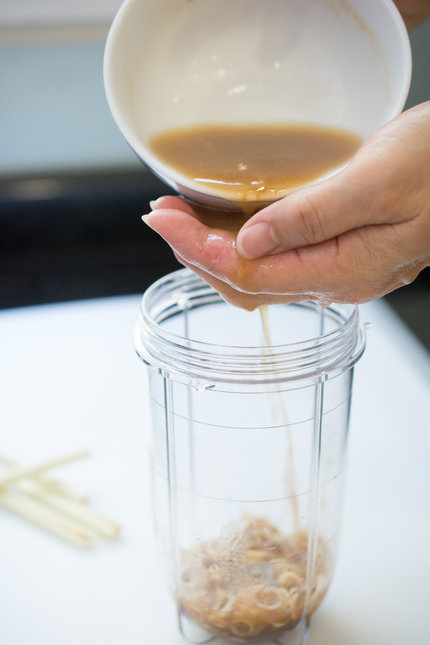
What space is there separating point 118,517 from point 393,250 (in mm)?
425

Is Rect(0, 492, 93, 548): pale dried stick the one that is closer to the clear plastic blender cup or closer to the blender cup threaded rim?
the clear plastic blender cup

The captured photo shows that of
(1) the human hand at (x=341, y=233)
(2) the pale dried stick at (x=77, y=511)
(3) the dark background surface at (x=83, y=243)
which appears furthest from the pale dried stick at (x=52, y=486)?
(3) the dark background surface at (x=83, y=243)

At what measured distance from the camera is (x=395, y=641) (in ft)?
1.95

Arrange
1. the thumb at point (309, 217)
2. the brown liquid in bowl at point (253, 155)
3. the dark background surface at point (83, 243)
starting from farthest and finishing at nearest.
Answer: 1. the dark background surface at point (83, 243)
2. the brown liquid in bowl at point (253, 155)
3. the thumb at point (309, 217)

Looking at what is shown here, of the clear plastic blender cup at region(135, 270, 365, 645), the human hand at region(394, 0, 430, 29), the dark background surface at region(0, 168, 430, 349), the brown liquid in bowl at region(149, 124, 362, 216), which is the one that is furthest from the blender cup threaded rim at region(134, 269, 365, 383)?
the dark background surface at region(0, 168, 430, 349)

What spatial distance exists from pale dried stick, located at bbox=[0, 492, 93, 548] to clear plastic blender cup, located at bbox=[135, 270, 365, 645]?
11cm

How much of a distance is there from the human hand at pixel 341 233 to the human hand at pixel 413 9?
27 cm

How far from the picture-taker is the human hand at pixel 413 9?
2.36 feet

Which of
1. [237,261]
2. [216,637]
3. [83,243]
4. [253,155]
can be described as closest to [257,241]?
[237,261]

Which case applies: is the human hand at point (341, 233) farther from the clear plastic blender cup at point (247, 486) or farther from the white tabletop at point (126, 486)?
the white tabletop at point (126, 486)

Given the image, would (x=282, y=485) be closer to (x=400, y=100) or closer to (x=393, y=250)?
(x=393, y=250)

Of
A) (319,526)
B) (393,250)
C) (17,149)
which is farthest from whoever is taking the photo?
(17,149)

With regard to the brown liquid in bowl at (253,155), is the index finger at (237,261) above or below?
below

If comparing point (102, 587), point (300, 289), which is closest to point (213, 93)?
point (300, 289)
